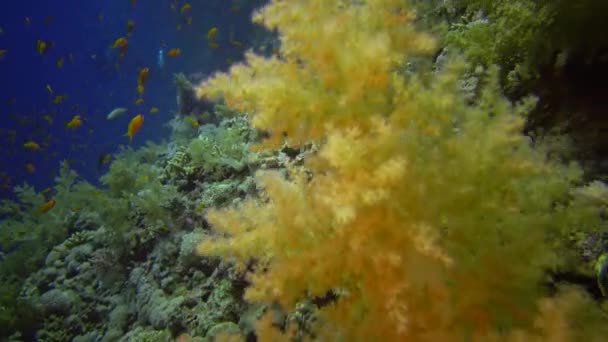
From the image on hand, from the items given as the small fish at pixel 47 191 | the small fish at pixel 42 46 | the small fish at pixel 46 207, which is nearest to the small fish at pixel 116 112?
the small fish at pixel 42 46

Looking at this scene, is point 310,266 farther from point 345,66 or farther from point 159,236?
point 159,236

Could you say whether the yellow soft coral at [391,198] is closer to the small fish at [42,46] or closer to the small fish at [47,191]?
the small fish at [47,191]

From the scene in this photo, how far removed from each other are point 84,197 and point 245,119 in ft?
14.6

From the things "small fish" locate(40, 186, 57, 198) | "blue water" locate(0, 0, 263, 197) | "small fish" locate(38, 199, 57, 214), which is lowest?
"small fish" locate(38, 199, 57, 214)

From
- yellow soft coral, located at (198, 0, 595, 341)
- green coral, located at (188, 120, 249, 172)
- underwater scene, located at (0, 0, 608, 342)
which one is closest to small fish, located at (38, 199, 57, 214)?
green coral, located at (188, 120, 249, 172)

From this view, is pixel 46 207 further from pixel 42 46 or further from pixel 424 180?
pixel 424 180

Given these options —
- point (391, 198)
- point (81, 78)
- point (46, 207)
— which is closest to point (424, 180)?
point (391, 198)

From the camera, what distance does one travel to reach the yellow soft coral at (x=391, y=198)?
1732mm

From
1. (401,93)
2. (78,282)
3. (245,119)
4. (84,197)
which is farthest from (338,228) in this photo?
(84,197)

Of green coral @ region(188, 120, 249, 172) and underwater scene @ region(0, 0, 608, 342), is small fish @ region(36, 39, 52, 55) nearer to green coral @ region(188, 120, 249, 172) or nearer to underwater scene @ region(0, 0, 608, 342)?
green coral @ region(188, 120, 249, 172)

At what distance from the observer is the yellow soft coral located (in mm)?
1732

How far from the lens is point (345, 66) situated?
78.8 inches

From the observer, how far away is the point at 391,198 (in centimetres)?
178

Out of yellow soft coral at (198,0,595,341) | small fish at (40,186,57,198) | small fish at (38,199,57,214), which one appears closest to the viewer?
yellow soft coral at (198,0,595,341)
